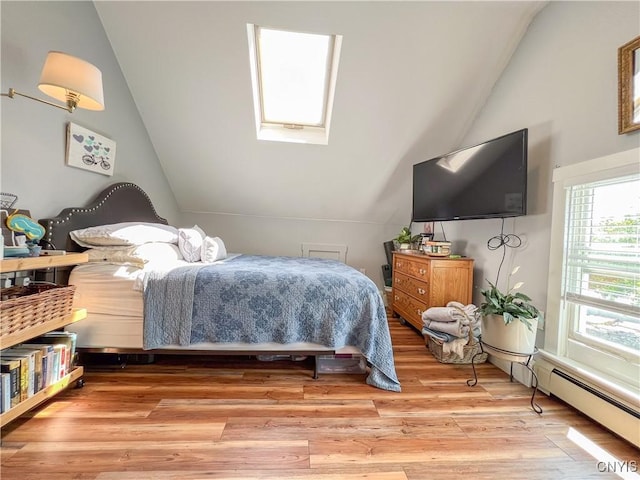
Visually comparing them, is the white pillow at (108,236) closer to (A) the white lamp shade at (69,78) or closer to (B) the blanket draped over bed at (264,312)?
(B) the blanket draped over bed at (264,312)

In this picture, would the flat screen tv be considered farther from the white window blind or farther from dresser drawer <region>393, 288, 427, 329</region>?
dresser drawer <region>393, 288, 427, 329</region>

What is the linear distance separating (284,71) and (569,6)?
2.21 m

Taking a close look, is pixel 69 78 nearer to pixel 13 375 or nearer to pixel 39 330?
pixel 39 330

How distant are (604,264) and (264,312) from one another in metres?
2.00

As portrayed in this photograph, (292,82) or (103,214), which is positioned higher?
(292,82)

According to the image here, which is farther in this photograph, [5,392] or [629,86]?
[629,86]

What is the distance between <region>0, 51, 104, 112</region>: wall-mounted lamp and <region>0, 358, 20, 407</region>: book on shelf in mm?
1225

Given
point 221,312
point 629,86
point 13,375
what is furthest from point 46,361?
point 629,86

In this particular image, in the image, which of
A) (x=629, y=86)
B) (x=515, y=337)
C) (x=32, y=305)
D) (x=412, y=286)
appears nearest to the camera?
(x=32, y=305)

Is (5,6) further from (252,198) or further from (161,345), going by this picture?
(252,198)

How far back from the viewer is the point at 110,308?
5.82ft

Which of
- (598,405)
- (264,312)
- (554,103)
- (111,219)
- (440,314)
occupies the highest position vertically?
(554,103)

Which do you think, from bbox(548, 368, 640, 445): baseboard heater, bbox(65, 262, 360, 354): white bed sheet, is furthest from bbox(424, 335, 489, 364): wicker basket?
bbox(65, 262, 360, 354): white bed sheet

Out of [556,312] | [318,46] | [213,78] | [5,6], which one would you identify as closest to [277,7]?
[318,46]
